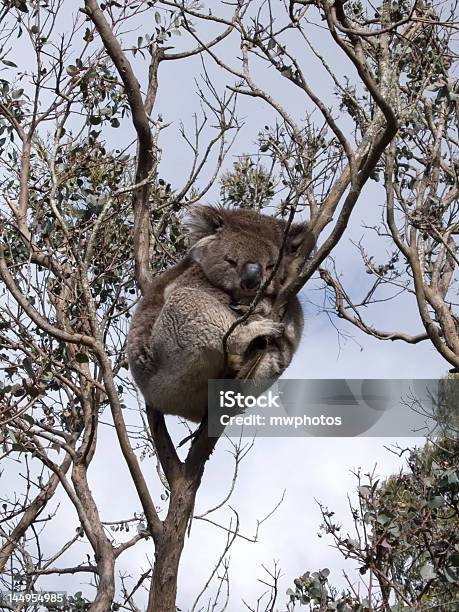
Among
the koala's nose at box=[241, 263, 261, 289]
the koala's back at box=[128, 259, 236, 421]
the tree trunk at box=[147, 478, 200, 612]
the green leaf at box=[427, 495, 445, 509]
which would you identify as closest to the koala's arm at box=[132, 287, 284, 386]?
the koala's back at box=[128, 259, 236, 421]

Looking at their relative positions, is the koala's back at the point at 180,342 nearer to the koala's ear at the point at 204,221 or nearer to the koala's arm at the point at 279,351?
the koala's arm at the point at 279,351

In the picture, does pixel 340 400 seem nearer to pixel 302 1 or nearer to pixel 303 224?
pixel 303 224

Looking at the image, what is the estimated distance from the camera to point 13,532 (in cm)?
603

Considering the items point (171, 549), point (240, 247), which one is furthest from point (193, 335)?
point (171, 549)

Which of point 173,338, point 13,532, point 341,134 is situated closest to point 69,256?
point 173,338

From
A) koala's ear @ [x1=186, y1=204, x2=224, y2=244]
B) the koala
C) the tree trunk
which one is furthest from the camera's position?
koala's ear @ [x1=186, y1=204, x2=224, y2=244]

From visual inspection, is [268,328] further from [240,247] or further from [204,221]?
[204,221]

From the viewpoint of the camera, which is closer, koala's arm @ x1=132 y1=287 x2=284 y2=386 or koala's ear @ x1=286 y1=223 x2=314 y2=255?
koala's arm @ x1=132 y1=287 x2=284 y2=386

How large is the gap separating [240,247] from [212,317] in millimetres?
608

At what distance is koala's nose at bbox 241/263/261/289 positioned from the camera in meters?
4.58

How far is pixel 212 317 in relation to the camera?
14.4 ft

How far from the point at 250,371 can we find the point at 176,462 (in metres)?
0.54

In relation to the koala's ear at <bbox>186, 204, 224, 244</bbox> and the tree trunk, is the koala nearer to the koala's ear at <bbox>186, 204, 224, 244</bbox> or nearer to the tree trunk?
the koala's ear at <bbox>186, 204, 224, 244</bbox>

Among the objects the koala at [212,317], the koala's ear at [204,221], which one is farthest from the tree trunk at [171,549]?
the koala's ear at [204,221]
